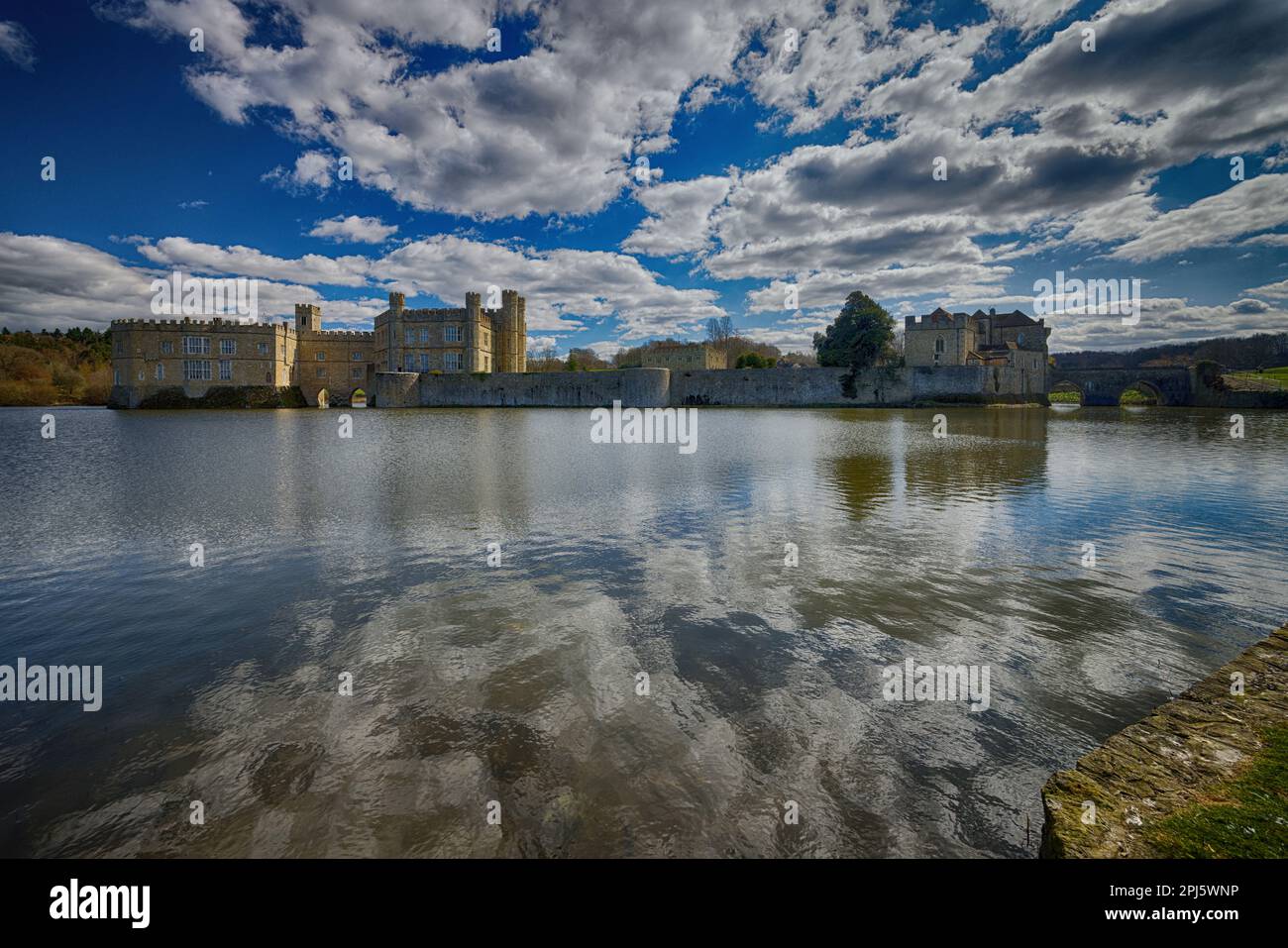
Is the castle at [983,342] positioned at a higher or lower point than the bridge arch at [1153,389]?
higher

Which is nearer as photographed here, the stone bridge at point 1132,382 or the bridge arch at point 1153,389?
the stone bridge at point 1132,382

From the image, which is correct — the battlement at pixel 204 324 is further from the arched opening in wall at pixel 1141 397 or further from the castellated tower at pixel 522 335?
the arched opening in wall at pixel 1141 397

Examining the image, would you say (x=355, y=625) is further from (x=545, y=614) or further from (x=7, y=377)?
(x=7, y=377)

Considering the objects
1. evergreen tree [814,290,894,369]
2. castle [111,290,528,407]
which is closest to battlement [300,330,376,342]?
castle [111,290,528,407]

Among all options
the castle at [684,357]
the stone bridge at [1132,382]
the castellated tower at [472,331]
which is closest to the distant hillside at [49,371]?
the castellated tower at [472,331]

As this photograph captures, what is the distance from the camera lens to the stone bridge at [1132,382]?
63.5 metres

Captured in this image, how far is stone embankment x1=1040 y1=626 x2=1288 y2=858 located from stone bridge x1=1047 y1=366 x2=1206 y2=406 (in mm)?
80828

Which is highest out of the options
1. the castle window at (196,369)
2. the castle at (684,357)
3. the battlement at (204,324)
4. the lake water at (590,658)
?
the castle at (684,357)

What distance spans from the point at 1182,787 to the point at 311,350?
75494 mm

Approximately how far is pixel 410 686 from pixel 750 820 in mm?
2654

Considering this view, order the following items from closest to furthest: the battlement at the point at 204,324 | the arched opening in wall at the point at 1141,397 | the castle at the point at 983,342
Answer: the battlement at the point at 204,324
the castle at the point at 983,342
the arched opening in wall at the point at 1141,397

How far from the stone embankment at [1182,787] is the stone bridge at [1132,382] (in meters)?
80.8

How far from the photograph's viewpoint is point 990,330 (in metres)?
73.6

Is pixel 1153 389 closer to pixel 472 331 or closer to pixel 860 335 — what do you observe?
pixel 860 335
